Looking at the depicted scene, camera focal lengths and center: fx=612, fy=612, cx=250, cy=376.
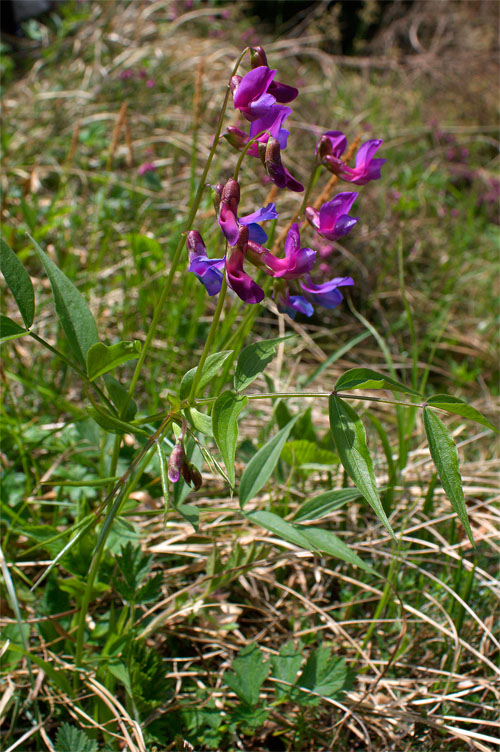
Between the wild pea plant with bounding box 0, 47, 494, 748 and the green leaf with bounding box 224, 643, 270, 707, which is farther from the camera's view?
the green leaf with bounding box 224, 643, 270, 707

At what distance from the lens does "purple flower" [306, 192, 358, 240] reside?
1.06 meters

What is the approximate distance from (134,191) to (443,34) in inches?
208

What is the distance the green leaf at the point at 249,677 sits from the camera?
1307 mm

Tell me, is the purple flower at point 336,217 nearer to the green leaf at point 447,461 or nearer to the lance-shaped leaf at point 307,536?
the green leaf at point 447,461

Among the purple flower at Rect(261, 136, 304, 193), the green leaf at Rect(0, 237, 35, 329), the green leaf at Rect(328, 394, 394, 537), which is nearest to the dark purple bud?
the green leaf at Rect(328, 394, 394, 537)

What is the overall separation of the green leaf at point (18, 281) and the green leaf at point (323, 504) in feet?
2.26

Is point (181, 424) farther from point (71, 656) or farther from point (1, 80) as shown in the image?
point (1, 80)

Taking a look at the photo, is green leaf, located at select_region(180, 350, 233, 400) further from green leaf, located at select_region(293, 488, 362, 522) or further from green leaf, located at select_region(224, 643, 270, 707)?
green leaf, located at select_region(224, 643, 270, 707)

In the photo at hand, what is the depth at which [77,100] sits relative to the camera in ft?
13.1

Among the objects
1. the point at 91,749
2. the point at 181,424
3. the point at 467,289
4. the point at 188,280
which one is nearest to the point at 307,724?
the point at 91,749

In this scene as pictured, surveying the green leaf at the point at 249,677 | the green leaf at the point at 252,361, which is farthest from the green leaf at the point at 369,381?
the green leaf at the point at 249,677

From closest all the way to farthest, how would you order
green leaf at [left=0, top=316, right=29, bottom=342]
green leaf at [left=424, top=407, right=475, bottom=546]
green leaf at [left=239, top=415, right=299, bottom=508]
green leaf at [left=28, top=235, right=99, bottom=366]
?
green leaf at [left=424, top=407, right=475, bottom=546] → green leaf at [left=0, top=316, right=29, bottom=342] → green leaf at [left=28, top=235, right=99, bottom=366] → green leaf at [left=239, top=415, right=299, bottom=508]

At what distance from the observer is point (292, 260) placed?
102 centimetres

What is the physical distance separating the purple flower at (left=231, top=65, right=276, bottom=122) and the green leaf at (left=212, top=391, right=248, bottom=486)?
0.46 metres
